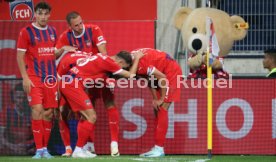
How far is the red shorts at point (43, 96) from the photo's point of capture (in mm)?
14258

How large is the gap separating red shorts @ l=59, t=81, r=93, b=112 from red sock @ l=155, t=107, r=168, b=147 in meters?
0.98

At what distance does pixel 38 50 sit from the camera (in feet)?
47.0

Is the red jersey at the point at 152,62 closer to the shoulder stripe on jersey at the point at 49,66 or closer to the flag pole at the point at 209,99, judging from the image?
the flag pole at the point at 209,99

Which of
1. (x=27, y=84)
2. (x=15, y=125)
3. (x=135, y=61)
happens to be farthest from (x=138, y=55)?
(x=15, y=125)

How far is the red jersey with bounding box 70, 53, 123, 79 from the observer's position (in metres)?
14.2

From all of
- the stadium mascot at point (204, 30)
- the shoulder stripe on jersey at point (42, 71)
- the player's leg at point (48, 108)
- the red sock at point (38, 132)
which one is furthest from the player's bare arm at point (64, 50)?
the stadium mascot at point (204, 30)

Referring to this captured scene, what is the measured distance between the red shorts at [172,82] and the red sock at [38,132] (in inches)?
67.6

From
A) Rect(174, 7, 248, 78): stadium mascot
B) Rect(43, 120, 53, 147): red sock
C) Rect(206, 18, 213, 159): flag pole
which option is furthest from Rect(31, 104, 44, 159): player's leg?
Rect(174, 7, 248, 78): stadium mascot

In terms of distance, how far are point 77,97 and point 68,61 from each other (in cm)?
54

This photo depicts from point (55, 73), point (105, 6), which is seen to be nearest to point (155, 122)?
point (55, 73)

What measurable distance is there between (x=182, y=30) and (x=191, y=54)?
16.5 inches

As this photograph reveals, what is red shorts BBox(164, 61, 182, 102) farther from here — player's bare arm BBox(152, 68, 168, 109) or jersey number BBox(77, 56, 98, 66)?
jersey number BBox(77, 56, 98, 66)

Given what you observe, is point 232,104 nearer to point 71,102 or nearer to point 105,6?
point 71,102

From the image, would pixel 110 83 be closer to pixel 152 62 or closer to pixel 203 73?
pixel 152 62
